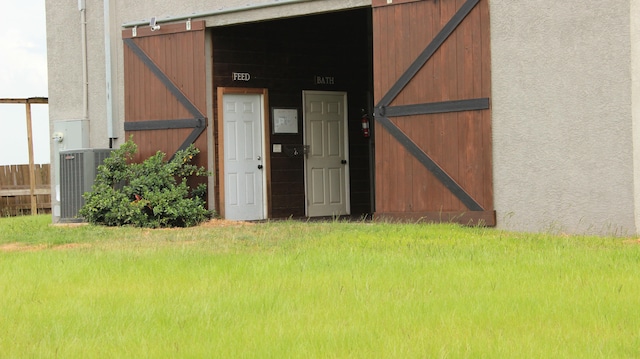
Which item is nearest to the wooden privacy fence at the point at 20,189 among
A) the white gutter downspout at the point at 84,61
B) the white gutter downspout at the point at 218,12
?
the white gutter downspout at the point at 84,61

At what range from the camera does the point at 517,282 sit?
8273 mm

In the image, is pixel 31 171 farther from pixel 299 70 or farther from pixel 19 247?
pixel 19 247

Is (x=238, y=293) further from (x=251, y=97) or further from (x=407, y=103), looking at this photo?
(x=251, y=97)

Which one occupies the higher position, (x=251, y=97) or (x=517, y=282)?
(x=251, y=97)

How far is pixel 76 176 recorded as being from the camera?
1702cm

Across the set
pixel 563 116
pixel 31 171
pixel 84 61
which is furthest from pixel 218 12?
pixel 31 171

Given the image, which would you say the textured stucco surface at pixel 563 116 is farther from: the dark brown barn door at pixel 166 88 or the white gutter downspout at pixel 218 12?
the dark brown barn door at pixel 166 88

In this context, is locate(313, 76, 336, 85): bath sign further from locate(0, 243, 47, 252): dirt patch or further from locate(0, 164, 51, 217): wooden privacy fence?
locate(0, 164, 51, 217): wooden privacy fence

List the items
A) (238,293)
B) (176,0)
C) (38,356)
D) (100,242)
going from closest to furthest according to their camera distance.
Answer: (38,356) → (238,293) → (100,242) → (176,0)

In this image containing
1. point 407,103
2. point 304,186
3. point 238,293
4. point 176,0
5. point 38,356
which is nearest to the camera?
point 38,356

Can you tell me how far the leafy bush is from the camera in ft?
51.3

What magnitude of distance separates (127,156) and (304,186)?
10.6 ft

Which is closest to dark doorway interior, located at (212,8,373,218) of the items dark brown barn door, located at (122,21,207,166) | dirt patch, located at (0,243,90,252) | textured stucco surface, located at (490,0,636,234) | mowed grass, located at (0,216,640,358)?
dark brown barn door, located at (122,21,207,166)

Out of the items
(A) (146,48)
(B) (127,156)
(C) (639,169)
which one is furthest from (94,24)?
(C) (639,169)
